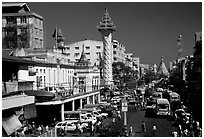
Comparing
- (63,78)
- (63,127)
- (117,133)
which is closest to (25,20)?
(63,78)

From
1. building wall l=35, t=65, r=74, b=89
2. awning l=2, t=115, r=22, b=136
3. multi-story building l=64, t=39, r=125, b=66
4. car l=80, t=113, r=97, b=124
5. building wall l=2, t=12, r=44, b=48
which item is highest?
building wall l=2, t=12, r=44, b=48

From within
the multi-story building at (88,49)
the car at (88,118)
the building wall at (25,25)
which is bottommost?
the car at (88,118)

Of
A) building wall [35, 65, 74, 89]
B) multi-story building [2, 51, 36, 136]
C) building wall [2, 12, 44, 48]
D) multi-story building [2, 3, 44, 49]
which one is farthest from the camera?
building wall [2, 12, 44, 48]

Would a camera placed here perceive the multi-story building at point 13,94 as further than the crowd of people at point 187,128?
No

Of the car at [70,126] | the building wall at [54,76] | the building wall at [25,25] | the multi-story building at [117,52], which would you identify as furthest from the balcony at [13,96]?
the multi-story building at [117,52]

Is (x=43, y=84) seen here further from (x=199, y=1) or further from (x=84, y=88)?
(x=199, y=1)

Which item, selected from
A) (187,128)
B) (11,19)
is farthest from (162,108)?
(11,19)

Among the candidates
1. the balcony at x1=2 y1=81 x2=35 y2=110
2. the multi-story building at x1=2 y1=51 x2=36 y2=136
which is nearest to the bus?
the multi-story building at x1=2 y1=51 x2=36 y2=136

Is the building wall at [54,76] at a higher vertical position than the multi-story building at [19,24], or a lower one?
lower

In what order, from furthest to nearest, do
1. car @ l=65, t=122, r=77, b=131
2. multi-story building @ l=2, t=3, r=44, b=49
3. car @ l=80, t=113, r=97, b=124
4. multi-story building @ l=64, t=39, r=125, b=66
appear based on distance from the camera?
multi-story building @ l=64, t=39, r=125, b=66 < multi-story building @ l=2, t=3, r=44, b=49 < car @ l=80, t=113, r=97, b=124 < car @ l=65, t=122, r=77, b=131

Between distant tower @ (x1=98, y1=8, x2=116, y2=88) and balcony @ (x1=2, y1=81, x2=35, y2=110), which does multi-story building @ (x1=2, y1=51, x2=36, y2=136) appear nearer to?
balcony @ (x1=2, y1=81, x2=35, y2=110)

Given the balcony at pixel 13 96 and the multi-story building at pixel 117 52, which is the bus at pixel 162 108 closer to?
the balcony at pixel 13 96

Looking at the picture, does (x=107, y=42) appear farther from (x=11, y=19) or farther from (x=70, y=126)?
(x=70, y=126)

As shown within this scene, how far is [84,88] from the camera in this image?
2267cm
